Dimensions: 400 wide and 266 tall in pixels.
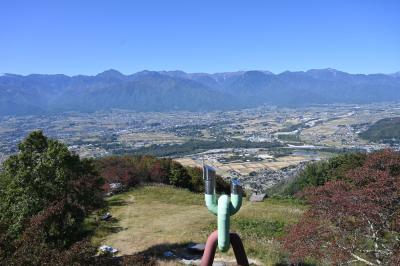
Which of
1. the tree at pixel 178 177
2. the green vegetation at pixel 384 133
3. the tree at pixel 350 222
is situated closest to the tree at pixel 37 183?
the tree at pixel 350 222

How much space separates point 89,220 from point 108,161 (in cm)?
1801

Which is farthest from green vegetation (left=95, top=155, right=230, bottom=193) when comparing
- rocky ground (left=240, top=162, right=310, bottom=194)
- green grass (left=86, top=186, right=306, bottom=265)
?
rocky ground (left=240, top=162, right=310, bottom=194)

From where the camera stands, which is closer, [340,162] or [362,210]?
[362,210]

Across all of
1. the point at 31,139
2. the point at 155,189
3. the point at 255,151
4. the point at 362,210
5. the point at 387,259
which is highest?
the point at 31,139

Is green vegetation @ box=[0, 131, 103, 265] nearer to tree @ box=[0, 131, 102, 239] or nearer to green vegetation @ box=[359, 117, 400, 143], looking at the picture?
tree @ box=[0, 131, 102, 239]

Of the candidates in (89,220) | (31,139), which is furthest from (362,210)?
(89,220)

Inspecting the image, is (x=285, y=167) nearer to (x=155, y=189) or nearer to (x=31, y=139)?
(x=155, y=189)

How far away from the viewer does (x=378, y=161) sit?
51.8 ft

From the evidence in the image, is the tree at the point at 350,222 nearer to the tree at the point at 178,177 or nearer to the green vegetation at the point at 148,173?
the green vegetation at the point at 148,173

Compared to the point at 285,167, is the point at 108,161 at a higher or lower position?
higher

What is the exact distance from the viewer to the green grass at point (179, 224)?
2039 cm

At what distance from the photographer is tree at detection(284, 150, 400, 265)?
40.9 feet

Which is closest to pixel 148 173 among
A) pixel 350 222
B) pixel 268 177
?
pixel 350 222

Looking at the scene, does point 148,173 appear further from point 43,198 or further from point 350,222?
point 350,222
